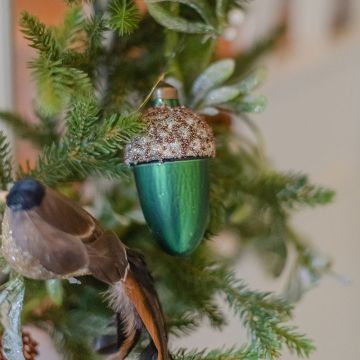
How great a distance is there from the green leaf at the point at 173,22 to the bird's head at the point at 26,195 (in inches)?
7.9

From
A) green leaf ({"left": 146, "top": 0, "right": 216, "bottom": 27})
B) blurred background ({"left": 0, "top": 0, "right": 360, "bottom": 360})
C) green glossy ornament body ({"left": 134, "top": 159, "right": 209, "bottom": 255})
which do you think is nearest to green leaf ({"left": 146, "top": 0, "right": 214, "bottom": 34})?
green leaf ({"left": 146, "top": 0, "right": 216, "bottom": 27})

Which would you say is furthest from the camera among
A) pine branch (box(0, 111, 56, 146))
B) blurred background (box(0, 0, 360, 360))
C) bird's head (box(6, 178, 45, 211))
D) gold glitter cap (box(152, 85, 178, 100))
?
blurred background (box(0, 0, 360, 360))

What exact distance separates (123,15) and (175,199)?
137mm

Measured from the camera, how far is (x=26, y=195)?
0.34 metres

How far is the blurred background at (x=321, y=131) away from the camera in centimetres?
118

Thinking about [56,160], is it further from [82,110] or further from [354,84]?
[354,84]

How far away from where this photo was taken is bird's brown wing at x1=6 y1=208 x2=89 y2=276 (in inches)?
13.6

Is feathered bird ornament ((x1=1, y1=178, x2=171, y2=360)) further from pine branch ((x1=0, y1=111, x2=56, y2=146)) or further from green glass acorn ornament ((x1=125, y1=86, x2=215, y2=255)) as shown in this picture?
pine branch ((x1=0, y1=111, x2=56, y2=146))

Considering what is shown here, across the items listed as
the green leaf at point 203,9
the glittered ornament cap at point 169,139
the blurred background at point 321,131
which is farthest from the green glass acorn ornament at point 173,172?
the blurred background at point 321,131

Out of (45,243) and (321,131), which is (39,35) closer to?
(45,243)

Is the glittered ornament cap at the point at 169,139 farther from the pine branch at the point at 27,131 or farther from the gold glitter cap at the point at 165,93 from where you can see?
the pine branch at the point at 27,131

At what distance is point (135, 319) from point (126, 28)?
208 mm

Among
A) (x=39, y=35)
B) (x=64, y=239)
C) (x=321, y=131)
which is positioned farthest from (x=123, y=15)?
(x=321, y=131)

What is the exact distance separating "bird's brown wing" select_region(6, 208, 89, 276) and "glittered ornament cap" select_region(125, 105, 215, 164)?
93 mm
